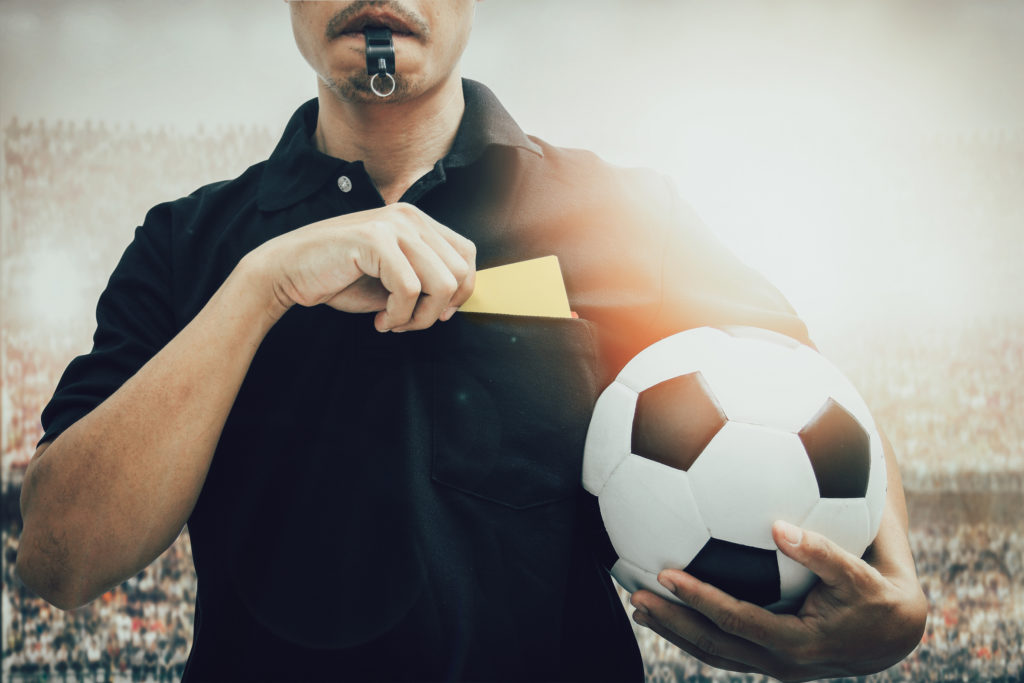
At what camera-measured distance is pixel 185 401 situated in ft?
2.47

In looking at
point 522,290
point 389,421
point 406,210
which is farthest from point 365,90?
point 389,421

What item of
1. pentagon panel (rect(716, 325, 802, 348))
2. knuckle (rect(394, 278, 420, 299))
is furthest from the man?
pentagon panel (rect(716, 325, 802, 348))

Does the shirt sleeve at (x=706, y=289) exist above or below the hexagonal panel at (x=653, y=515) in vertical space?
above

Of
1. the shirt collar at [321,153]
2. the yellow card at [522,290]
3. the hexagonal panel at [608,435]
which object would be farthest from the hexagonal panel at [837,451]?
the shirt collar at [321,153]

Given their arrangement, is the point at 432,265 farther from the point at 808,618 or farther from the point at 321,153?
the point at 808,618

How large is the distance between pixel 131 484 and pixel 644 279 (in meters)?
0.77

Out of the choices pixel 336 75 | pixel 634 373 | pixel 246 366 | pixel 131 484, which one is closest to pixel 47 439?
pixel 131 484

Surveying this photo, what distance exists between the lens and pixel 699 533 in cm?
73

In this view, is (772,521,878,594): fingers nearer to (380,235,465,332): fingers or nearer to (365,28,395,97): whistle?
(380,235,465,332): fingers

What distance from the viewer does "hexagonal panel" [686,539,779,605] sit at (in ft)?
2.36

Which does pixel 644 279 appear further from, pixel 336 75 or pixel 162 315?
pixel 162 315

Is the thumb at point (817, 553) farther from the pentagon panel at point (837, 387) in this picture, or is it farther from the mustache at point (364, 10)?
the mustache at point (364, 10)

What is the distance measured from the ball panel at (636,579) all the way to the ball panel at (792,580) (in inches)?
5.0

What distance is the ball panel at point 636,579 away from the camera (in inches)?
30.5
